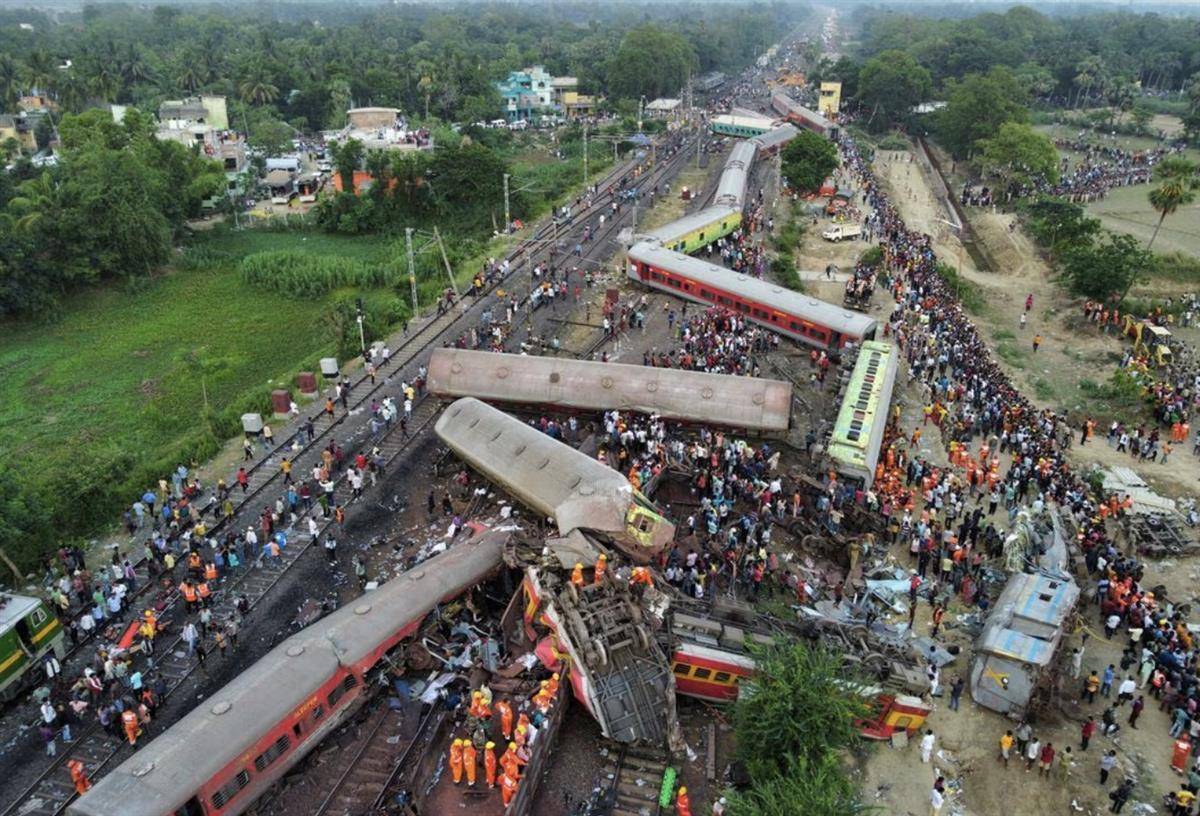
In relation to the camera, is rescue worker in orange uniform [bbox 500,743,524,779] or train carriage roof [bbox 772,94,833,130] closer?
rescue worker in orange uniform [bbox 500,743,524,779]

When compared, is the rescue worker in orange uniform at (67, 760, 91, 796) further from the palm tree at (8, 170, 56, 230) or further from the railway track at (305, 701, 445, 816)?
the palm tree at (8, 170, 56, 230)

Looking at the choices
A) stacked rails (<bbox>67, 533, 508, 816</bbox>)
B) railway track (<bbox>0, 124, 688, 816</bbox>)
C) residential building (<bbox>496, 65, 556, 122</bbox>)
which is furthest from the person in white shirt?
residential building (<bbox>496, 65, 556, 122</bbox>)

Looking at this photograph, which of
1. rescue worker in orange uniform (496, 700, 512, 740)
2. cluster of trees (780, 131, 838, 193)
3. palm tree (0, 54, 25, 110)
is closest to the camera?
rescue worker in orange uniform (496, 700, 512, 740)

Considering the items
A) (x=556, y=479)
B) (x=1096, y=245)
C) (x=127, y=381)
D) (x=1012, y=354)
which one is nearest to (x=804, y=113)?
(x=1096, y=245)

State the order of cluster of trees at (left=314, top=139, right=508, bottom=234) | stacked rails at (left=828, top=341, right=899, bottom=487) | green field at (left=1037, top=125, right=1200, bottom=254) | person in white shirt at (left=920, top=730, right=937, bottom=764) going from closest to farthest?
person in white shirt at (left=920, top=730, right=937, bottom=764) → stacked rails at (left=828, top=341, right=899, bottom=487) → green field at (left=1037, top=125, right=1200, bottom=254) → cluster of trees at (left=314, top=139, right=508, bottom=234)

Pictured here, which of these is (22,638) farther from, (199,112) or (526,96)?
(526,96)

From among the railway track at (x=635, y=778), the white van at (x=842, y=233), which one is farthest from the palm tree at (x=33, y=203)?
the white van at (x=842, y=233)
